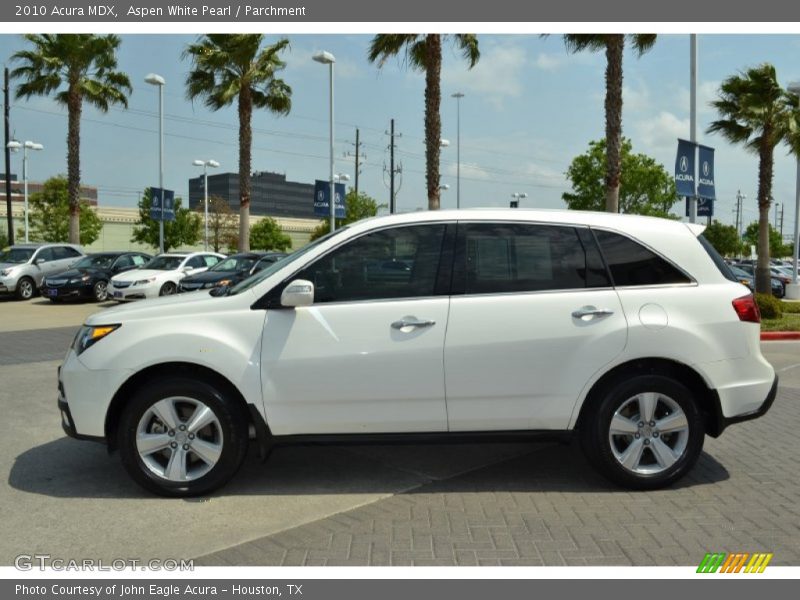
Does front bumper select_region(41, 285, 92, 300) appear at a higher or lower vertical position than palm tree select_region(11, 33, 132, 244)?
lower

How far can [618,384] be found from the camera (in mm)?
4707

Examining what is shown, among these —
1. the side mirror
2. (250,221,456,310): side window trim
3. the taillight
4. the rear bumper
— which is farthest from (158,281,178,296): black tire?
the taillight

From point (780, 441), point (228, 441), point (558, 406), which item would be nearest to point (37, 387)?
point (228, 441)

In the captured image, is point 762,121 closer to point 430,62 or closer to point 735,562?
point 430,62

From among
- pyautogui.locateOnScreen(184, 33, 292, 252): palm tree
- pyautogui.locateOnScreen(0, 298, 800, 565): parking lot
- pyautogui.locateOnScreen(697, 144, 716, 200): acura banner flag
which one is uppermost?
pyautogui.locateOnScreen(184, 33, 292, 252): palm tree

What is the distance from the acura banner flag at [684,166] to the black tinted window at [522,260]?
11524 mm

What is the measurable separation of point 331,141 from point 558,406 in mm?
25780

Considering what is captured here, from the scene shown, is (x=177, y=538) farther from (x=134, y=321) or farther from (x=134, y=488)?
(x=134, y=321)

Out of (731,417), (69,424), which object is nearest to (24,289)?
(69,424)

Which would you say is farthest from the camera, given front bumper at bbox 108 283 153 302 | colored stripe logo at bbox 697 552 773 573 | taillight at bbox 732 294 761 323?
front bumper at bbox 108 283 153 302

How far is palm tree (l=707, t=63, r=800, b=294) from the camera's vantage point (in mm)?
27891

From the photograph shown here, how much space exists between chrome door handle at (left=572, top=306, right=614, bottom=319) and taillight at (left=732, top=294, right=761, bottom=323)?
84 centimetres

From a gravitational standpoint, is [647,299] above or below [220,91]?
below

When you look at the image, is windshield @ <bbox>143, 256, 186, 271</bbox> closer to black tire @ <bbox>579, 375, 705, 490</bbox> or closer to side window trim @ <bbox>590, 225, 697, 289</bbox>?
side window trim @ <bbox>590, 225, 697, 289</bbox>
